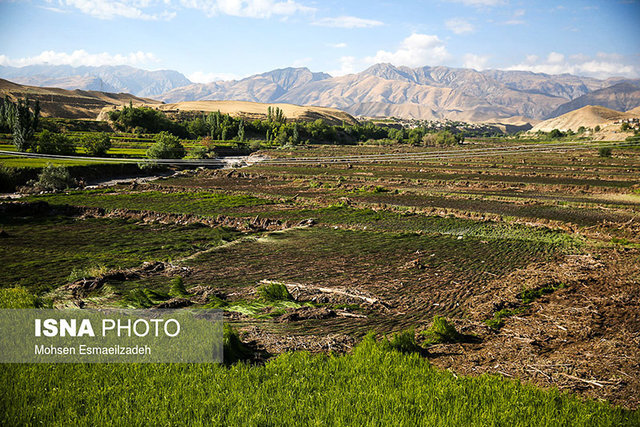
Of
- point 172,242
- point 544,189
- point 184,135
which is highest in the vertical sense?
point 184,135

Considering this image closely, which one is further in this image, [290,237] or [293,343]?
[290,237]

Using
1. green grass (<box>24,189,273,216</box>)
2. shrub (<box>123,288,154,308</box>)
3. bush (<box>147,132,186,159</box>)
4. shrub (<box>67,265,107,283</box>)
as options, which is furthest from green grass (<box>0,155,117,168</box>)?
shrub (<box>123,288,154,308</box>)

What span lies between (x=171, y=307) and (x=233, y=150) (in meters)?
93.5

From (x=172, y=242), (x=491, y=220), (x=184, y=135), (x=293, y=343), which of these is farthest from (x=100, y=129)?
(x=293, y=343)

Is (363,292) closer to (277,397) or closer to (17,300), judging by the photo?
(277,397)

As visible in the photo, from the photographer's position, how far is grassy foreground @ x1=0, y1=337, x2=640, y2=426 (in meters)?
5.52

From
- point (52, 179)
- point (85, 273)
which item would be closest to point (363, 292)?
point (85, 273)

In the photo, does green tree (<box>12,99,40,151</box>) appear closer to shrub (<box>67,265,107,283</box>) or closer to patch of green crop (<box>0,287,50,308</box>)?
shrub (<box>67,265,107,283</box>)

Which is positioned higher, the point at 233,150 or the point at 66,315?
the point at 233,150

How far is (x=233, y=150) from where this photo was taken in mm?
100812

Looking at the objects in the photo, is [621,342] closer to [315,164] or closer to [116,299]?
[116,299]

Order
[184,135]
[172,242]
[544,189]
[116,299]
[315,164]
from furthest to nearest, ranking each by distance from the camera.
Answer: [184,135] < [315,164] < [544,189] < [172,242] < [116,299]

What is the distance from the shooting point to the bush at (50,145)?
59.7 m

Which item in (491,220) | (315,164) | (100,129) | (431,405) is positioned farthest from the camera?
(100,129)
